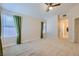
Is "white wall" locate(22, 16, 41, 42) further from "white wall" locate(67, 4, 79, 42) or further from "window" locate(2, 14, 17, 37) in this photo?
"white wall" locate(67, 4, 79, 42)

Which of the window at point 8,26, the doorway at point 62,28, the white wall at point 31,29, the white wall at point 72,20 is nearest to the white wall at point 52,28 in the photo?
the doorway at point 62,28

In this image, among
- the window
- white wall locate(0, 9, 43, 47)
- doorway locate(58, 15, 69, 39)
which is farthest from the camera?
white wall locate(0, 9, 43, 47)

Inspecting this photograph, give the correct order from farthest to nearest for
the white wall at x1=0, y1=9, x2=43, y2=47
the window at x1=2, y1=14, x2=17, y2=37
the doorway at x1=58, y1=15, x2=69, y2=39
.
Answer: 1. the white wall at x1=0, y1=9, x2=43, y2=47
2. the doorway at x1=58, y1=15, x2=69, y2=39
3. the window at x1=2, y1=14, x2=17, y2=37

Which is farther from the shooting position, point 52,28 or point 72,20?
point 72,20

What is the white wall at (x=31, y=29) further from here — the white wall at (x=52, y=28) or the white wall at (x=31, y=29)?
the white wall at (x=52, y=28)

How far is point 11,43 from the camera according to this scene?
2871mm

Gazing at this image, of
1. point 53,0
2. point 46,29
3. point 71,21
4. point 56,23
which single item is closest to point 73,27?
point 71,21

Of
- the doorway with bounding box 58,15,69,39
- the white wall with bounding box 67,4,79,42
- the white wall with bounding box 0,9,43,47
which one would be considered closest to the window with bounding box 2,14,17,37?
the white wall with bounding box 0,9,43,47

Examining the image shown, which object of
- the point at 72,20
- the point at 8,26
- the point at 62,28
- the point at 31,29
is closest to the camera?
the point at 8,26

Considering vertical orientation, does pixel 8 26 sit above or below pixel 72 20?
below

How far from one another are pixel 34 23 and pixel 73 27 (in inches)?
41.4

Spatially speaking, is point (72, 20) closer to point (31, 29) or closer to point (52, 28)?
point (52, 28)

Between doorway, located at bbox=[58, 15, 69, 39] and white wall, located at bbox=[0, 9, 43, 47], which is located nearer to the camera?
doorway, located at bbox=[58, 15, 69, 39]

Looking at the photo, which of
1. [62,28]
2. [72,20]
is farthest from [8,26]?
[72,20]
